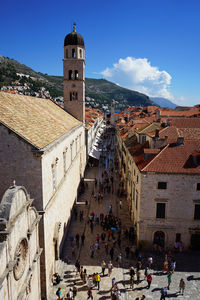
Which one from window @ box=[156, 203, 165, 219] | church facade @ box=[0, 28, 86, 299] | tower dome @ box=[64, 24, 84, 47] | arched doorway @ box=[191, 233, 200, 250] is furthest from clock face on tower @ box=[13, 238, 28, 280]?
tower dome @ box=[64, 24, 84, 47]

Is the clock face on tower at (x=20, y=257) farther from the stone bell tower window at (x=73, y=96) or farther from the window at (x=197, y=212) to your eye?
the stone bell tower window at (x=73, y=96)

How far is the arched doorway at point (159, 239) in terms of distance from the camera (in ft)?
75.3

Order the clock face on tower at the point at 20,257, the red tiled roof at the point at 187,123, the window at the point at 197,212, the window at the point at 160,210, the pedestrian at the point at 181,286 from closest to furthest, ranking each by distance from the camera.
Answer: the clock face on tower at the point at 20,257 < the pedestrian at the point at 181,286 < the window at the point at 197,212 < the window at the point at 160,210 < the red tiled roof at the point at 187,123

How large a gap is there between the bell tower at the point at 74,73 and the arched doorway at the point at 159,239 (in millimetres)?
24958

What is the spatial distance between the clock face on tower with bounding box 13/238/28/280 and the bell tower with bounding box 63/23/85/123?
3093 centimetres

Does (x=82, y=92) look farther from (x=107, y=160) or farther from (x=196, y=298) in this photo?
(x=196, y=298)

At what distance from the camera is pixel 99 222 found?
27859 mm

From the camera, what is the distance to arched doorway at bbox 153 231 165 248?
75.3 feet

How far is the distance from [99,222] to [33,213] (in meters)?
15.4

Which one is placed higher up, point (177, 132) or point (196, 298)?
point (177, 132)

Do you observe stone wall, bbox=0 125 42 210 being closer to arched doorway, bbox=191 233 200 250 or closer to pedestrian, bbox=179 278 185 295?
pedestrian, bbox=179 278 185 295

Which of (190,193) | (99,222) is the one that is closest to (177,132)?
(190,193)

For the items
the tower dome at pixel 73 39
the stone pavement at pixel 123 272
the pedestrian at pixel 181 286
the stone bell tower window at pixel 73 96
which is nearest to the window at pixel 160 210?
the stone pavement at pixel 123 272

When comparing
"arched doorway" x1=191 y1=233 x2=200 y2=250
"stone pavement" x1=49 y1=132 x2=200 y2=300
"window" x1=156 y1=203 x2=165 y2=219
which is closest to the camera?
"stone pavement" x1=49 y1=132 x2=200 y2=300
